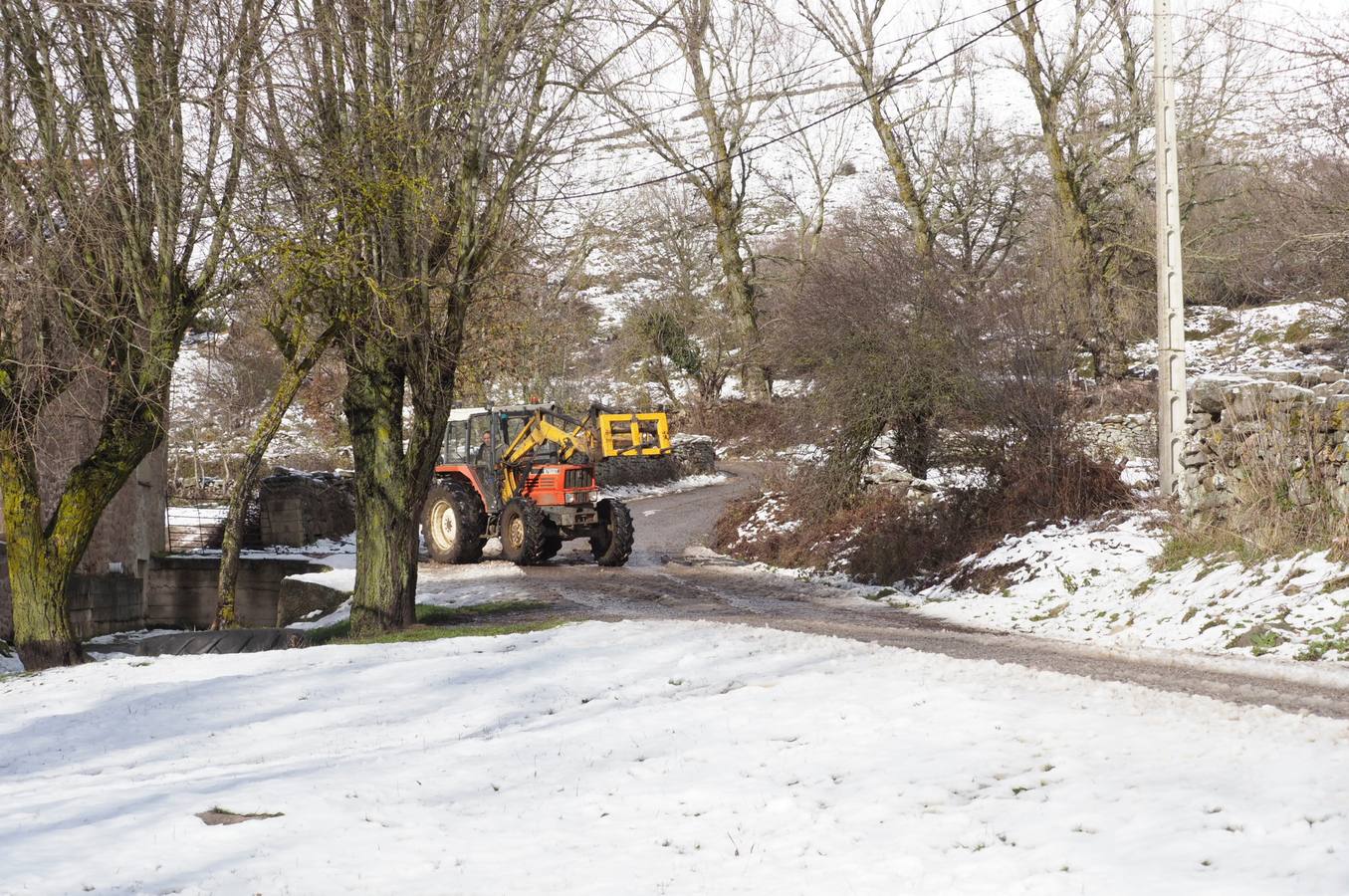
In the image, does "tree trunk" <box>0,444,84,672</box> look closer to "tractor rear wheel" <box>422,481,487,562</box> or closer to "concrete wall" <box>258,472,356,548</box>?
"tractor rear wheel" <box>422,481,487,562</box>

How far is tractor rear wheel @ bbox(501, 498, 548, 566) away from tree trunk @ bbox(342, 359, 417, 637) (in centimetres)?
582

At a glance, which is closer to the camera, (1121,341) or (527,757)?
(527,757)

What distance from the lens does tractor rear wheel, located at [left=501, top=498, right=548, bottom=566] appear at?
19.5m

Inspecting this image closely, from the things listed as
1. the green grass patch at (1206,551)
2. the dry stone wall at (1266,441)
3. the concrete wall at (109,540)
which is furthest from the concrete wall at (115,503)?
the dry stone wall at (1266,441)

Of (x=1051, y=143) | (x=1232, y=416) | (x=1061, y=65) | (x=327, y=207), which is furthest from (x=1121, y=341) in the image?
(x=327, y=207)

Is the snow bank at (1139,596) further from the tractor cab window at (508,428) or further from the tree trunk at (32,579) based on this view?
the tree trunk at (32,579)

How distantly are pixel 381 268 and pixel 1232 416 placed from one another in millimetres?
8924

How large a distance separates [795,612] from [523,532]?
6328 mm

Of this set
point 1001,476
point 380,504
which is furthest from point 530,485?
point 1001,476

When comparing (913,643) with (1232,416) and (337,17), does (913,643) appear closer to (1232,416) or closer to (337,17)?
(1232,416)

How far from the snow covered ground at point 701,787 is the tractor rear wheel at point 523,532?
34.8 ft

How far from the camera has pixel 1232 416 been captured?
13.2m

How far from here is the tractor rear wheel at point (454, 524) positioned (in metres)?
20.5

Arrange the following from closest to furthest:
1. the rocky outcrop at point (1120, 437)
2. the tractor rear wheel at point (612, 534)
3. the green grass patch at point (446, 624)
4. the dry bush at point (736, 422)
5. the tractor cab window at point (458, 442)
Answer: the green grass patch at point (446, 624)
the rocky outcrop at point (1120, 437)
the tractor rear wheel at point (612, 534)
the tractor cab window at point (458, 442)
the dry bush at point (736, 422)
